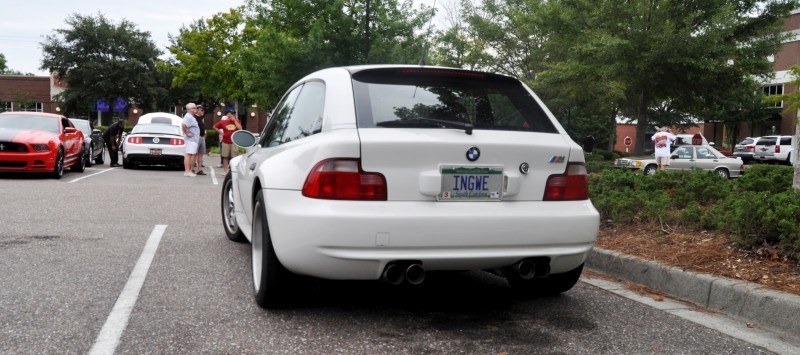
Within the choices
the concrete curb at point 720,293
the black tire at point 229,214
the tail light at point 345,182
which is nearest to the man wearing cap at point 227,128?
the black tire at point 229,214

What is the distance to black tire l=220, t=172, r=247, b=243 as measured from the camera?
20.9 ft

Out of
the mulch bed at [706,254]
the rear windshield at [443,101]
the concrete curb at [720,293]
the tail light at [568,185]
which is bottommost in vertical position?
the concrete curb at [720,293]

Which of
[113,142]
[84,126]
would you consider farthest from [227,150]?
[84,126]

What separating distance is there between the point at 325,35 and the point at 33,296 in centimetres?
2230

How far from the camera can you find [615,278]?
206 inches

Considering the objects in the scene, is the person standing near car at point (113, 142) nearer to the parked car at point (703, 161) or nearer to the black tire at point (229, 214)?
the black tire at point (229, 214)

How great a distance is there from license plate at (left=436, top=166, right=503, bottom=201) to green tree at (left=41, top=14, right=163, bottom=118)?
63731mm

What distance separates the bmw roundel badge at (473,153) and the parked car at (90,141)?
15.5 metres

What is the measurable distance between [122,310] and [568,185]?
2634 mm

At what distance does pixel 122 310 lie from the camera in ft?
12.8

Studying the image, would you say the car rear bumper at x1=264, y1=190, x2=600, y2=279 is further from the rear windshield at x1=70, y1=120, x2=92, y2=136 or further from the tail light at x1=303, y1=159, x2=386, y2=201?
the rear windshield at x1=70, y1=120, x2=92, y2=136

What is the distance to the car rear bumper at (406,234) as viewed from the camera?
3.42 meters

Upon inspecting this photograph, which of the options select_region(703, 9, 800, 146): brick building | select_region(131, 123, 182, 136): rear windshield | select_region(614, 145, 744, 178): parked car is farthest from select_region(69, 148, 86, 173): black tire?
select_region(703, 9, 800, 146): brick building

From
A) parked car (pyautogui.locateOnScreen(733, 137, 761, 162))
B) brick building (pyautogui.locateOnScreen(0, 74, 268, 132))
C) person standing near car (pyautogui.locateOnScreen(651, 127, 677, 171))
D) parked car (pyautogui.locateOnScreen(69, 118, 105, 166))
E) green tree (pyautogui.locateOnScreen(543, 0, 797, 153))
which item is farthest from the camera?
brick building (pyautogui.locateOnScreen(0, 74, 268, 132))
